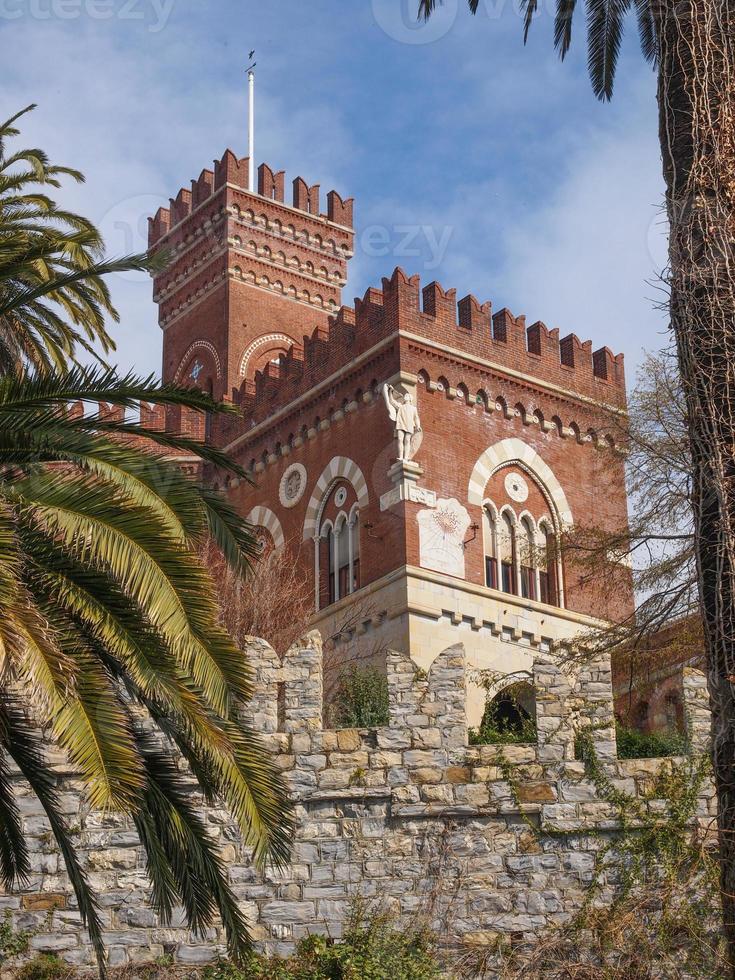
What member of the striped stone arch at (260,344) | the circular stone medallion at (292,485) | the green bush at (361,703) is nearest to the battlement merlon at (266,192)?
the striped stone arch at (260,344)

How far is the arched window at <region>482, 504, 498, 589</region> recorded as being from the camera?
30094 mm

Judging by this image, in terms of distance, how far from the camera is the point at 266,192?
132 feet

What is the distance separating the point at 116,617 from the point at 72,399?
1.68m

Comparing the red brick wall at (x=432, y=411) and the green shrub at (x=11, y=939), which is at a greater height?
the red brick wall at (x=432, y=411)

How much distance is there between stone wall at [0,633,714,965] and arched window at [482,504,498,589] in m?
13.3

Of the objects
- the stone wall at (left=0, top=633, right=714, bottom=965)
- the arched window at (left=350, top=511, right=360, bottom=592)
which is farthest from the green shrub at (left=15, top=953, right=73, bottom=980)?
the arched window at (left=350, top=511, right=360, bottom=592)

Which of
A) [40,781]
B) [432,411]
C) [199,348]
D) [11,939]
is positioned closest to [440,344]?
[432,411]

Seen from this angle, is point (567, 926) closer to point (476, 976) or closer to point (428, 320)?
point (476, 976)

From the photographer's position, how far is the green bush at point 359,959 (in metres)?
15.0

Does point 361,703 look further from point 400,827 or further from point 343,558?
point 343,558

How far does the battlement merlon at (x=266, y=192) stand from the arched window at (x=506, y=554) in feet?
40.7

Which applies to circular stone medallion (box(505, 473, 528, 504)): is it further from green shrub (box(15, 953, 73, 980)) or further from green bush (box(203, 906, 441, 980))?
green shrub (box(15, 953, 73, 980))

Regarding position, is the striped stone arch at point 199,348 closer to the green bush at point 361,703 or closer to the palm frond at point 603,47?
the green bush at point 361,703

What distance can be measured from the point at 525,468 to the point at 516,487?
478 mm
